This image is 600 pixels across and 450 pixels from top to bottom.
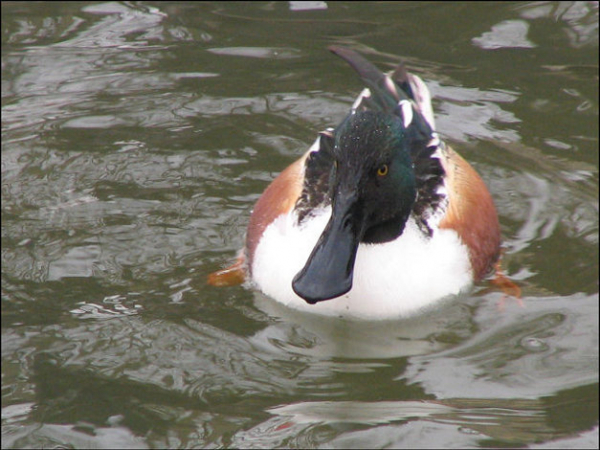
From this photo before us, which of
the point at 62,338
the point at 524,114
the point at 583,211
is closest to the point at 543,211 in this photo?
the point at 583,211

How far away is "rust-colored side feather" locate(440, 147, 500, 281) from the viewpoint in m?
6.16

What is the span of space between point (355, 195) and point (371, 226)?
377 mm

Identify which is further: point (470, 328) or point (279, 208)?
point (279, 208)

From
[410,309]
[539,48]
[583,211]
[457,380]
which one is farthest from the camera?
[539,48]

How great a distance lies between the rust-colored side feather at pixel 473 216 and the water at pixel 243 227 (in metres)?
0.20

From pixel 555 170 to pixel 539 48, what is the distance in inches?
78.9

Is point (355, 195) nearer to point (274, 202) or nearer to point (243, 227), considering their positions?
point (274, 202)

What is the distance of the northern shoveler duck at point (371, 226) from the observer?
534 cm

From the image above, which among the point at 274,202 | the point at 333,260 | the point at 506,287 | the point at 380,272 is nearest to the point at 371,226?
the point at 380,272

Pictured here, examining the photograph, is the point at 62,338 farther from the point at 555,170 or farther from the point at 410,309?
the point at 555,170

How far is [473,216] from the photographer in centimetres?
634

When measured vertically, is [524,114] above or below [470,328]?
above

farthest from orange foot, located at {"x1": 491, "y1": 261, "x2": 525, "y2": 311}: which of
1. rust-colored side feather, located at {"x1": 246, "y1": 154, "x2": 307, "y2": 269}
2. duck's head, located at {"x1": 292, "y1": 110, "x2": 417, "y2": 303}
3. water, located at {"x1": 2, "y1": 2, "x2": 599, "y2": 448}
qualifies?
rust-colored side feather, located at {"x1": 246, "y1": 154, "x2": 307, "y2": 269}

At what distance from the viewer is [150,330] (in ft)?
18.5
